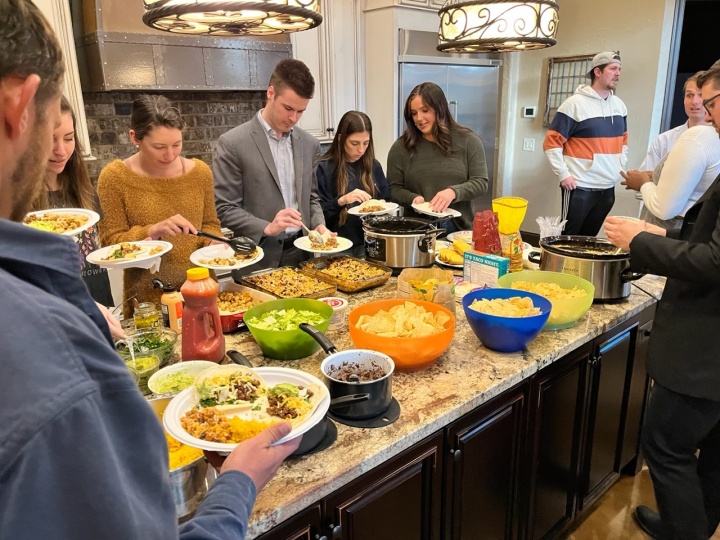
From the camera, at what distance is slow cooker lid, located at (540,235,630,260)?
2021mm

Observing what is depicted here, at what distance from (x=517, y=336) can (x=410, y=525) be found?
→ 2.06 ft

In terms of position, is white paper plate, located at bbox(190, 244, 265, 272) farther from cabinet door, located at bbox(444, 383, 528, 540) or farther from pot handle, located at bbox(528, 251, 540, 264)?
pot handle, located at bbox(528, 251, 540, 264)

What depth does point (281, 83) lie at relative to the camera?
258 cm

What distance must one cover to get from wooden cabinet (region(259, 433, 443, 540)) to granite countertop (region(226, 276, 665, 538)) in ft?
0.18

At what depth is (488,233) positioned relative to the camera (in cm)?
230

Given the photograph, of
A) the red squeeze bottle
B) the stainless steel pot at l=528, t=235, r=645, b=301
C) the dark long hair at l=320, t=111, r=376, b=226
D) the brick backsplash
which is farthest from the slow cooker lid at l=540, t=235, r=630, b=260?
the brick backsplash

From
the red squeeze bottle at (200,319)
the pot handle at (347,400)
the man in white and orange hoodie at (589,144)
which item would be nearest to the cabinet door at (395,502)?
the pot handle at (347,400)

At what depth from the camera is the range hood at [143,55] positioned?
3139mm

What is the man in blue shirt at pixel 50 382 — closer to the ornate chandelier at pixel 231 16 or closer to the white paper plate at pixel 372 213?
the ornate chandelier at pixel 231 16

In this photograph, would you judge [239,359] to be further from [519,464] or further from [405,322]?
[519,464]

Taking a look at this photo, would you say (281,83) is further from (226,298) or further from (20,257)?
(20,257)

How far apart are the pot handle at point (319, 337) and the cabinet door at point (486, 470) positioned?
38 cm

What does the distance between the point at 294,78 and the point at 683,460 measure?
7.15 ft

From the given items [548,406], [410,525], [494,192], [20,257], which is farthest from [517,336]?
[494,192]
